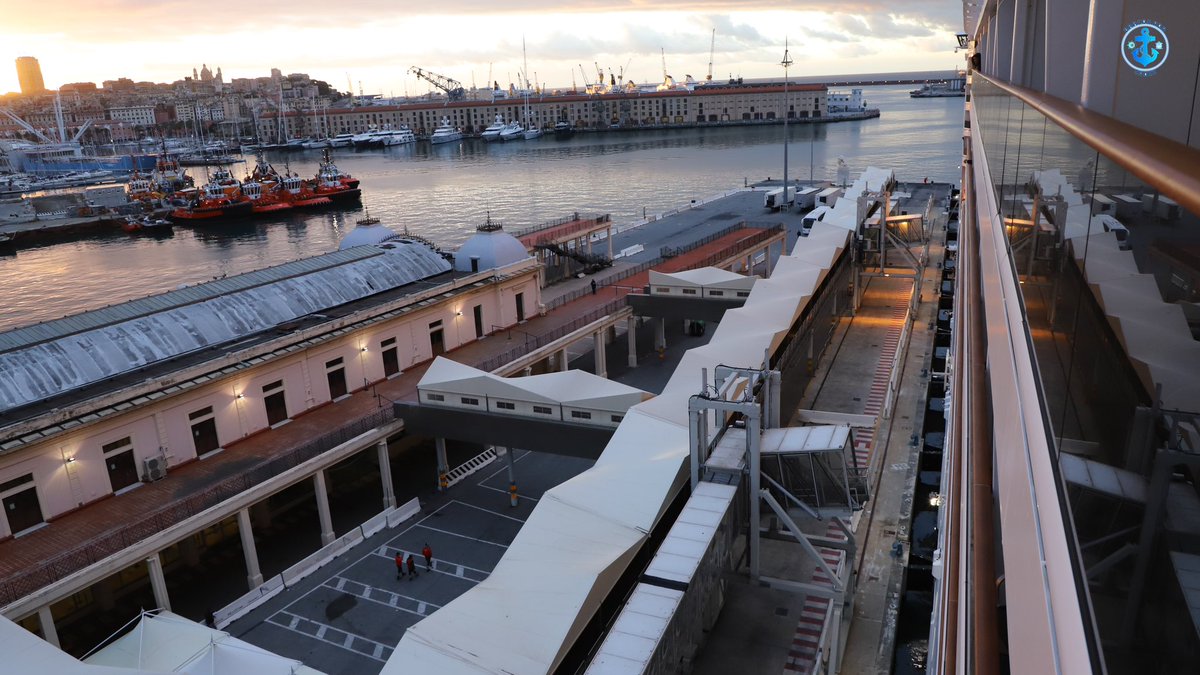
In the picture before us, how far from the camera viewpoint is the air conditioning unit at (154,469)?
1823 cm

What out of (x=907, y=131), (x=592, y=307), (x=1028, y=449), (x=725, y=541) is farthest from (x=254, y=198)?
(x=907, y=131)

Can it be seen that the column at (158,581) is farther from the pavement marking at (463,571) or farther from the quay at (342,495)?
Answer: the pavement marking at (463,571)

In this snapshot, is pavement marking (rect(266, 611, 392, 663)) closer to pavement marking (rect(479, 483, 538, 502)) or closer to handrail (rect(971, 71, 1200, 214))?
pavement marking (rect(479, 483, 538, 502))

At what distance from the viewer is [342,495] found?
71.9 feet

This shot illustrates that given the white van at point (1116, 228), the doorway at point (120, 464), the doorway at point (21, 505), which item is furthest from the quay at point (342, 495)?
the white van at point (1116, 228)

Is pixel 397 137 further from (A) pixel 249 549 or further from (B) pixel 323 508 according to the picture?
(A) pixel 249 549

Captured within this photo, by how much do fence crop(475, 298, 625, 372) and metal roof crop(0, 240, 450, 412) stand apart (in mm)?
4610

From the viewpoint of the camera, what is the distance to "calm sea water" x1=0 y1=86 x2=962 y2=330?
189 feet

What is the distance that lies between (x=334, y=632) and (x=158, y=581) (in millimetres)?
3544

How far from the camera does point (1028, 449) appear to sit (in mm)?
3244

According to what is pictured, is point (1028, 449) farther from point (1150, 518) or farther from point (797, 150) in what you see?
point (797, 150)

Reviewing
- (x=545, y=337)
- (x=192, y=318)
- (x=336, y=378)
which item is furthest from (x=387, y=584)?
(x=545, y=337)

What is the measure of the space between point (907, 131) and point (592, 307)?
116831mm

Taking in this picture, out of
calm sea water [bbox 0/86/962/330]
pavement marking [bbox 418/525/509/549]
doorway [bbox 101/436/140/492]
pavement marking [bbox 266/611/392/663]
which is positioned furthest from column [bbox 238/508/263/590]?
calm sea water [bbox 0/86/962/330]
